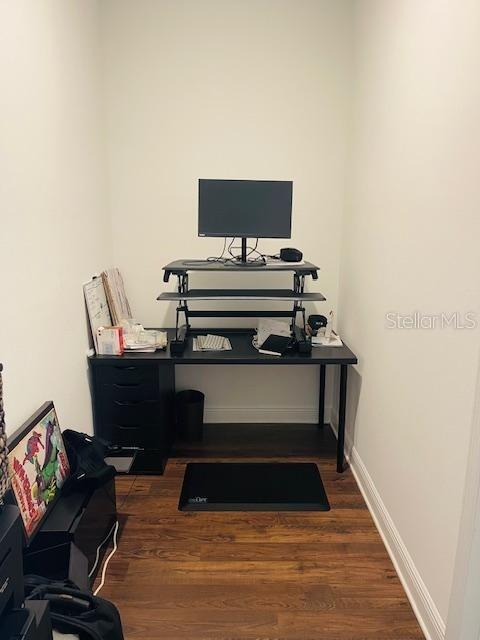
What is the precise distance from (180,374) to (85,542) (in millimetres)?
1556

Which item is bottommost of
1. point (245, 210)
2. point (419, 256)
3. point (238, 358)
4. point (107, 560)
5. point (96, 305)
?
point (107, 560)

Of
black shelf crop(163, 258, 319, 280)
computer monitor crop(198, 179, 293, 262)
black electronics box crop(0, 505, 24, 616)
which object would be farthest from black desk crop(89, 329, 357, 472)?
black electronics box crop(0, 505, 24, 616)

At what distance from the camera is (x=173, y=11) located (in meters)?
2.79

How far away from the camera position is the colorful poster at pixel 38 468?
1.59 meters

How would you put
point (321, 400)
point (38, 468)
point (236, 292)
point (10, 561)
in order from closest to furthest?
point (10, 561)
point (38, 468)
point (236, 292)
point (321, 400)

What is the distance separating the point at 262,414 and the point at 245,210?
1.53m

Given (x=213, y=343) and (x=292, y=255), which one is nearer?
(x=292, y=255)

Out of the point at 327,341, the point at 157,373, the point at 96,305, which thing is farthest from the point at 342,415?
the point at 96,305

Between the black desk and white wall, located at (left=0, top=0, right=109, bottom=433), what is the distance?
12 centimetres

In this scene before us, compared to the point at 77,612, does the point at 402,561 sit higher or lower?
lower

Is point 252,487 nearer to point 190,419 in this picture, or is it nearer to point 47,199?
point 190,419

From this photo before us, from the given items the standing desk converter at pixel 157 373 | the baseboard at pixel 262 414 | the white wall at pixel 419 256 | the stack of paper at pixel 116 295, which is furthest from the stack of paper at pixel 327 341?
the stack of paper at pixel 116 295

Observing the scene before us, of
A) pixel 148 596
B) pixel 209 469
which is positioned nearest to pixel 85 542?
pixel 148 596

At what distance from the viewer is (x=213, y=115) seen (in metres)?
2.91
